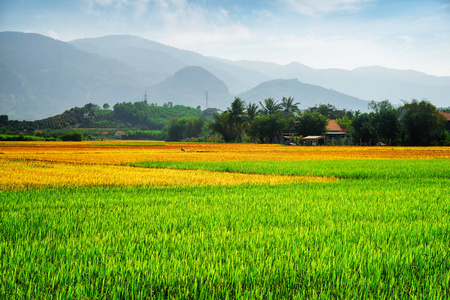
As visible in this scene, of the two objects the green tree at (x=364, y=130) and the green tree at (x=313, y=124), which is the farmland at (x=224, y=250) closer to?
the green tree at (x=364, y=130)

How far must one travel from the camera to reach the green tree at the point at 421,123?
6569 centimetres

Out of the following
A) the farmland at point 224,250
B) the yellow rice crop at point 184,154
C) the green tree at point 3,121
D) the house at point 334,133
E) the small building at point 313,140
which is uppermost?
the green tree at point 3,121

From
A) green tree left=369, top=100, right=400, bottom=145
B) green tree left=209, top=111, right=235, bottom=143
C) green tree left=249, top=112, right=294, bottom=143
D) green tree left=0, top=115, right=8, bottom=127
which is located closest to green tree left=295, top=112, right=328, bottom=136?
green tree left=249, top=112, right=294, bottom=143

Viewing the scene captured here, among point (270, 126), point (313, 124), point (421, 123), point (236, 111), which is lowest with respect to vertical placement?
point (421, 123)

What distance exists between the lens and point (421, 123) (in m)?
66.4

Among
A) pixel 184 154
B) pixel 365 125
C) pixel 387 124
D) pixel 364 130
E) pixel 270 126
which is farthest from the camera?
pixel 270 126

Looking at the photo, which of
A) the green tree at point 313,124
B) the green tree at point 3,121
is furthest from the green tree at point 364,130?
the green tree at point 3,121

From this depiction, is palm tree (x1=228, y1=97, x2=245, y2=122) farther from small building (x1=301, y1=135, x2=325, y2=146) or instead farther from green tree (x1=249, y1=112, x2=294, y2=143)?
small building (x1=301, y1=135, x2=325, y2=146)

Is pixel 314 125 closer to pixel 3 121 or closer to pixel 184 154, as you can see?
pixel 184 154

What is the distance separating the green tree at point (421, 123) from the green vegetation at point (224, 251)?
219ft

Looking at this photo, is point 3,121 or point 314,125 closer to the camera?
point 314,125

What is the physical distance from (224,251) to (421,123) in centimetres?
7230

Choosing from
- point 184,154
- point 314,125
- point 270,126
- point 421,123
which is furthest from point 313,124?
point 184,154

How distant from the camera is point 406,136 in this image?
7094 centimetres
